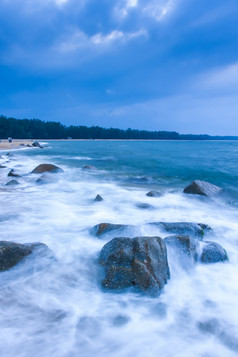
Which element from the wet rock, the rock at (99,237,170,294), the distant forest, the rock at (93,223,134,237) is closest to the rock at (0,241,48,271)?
the rock at (99,237,170,294)

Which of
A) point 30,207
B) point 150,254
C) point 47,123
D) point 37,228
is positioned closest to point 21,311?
point 150,254

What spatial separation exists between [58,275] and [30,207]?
3470 millimetres

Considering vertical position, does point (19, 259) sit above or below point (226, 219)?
above

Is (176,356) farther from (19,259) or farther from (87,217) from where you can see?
(87,217)

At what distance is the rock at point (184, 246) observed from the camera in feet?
11.6

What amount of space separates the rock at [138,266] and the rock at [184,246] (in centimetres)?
50

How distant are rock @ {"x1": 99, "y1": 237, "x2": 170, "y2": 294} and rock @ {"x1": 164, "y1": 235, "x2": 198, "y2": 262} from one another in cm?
50

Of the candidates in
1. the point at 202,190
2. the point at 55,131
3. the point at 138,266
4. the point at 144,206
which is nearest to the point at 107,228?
the point at 138,266

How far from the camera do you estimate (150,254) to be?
9.66 feet

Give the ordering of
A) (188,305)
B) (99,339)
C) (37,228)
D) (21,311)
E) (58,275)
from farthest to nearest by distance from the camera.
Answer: (37,228) → (58,275) → (188,305) → (21,311) → (99,339)

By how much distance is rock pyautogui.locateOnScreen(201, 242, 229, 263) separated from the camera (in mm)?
3596

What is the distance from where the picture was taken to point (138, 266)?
279cm

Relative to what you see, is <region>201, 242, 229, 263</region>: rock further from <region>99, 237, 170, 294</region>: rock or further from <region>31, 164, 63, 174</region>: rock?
<region>31, 164, 63, 174</region>: rock

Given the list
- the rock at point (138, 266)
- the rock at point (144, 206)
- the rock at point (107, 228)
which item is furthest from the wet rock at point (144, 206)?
the rock at point (138, 266)
